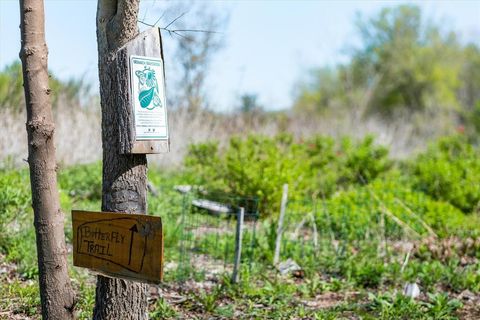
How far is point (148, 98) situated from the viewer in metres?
3.16

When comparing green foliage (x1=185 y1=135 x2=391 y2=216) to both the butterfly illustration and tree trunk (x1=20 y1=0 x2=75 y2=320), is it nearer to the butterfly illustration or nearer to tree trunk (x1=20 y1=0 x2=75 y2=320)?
the butterfly illustration

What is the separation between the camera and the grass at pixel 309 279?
435cm

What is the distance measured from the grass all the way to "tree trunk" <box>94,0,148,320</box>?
87cm

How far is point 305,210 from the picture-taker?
25.5 ft

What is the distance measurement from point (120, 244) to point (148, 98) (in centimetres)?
74

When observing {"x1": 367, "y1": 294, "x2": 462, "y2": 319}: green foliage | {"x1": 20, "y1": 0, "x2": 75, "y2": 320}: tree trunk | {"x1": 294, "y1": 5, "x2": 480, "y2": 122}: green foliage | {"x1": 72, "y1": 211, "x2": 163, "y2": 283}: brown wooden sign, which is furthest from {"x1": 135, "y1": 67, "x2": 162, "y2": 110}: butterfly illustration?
{"x1": 294, "y1": 5, "x2": 480, "y2": 122}: green foliage

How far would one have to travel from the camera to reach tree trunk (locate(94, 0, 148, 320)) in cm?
315

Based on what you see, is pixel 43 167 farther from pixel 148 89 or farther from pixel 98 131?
pixel 98 131

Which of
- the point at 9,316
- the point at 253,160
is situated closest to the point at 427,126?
the point at 253,160

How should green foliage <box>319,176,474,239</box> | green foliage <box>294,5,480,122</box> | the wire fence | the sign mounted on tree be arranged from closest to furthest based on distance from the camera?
the sign mounted on tree → the wire fence → green foliage <box>319,176,474,239</box> → green foliage <box>294,5,480,122</box>

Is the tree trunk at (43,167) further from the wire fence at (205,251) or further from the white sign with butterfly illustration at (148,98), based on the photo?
the wire fence at (205,251)

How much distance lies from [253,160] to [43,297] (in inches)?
215

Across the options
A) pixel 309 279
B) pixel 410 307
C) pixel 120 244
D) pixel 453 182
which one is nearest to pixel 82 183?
pixel 309 279

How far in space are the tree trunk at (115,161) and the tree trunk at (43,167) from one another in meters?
0.22
